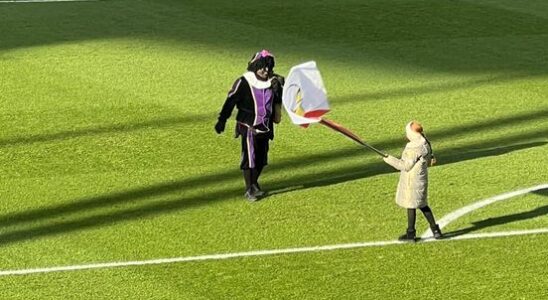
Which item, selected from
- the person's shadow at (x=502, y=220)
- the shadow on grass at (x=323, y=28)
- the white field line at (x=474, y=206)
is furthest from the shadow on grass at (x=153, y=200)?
the shadow on grass at (x=323, y=28)

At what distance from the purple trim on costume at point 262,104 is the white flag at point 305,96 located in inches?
42.3

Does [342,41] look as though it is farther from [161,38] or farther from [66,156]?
[66,156]

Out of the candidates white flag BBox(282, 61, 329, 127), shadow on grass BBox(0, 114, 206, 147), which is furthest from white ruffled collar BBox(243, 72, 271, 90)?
shadow on grass BBox(0, 114, 206, 147)

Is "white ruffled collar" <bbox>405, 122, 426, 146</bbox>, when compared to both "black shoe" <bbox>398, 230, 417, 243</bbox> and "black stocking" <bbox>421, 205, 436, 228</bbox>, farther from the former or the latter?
"black shoe" <bbox>398, 230, 417, 243</bbox>

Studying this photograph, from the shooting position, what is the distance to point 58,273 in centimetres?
1200

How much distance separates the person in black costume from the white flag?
3.37 feet

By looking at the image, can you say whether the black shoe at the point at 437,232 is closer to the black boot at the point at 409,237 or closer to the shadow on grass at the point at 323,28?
the black boot at the point at 409,237

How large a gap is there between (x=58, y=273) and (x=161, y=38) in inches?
442

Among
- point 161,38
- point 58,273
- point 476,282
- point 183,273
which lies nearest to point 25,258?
point 58,273

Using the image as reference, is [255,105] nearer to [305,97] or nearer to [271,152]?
[305,97]

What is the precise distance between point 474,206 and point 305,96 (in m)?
2.44

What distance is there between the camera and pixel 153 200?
14.2 m

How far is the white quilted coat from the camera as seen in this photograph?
12.5m

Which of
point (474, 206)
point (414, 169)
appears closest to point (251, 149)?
point (414, 169)
